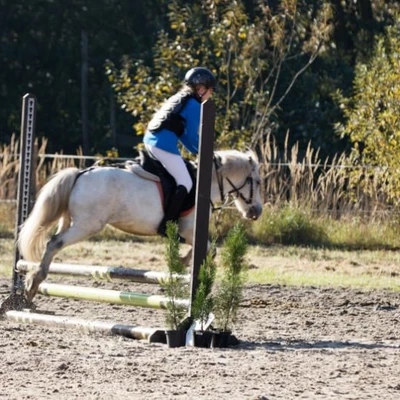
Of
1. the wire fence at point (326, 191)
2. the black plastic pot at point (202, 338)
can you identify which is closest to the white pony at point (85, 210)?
the black plastic pot at point (202, 338)

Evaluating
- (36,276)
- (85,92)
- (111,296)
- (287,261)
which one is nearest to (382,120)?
(287,261)

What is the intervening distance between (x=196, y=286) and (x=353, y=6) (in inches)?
840

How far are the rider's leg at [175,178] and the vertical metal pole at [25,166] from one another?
1.23m

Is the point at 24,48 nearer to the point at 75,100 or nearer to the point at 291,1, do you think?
the point at 75,100

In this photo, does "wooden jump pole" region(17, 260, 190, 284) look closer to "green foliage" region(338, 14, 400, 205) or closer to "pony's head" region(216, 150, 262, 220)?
"pony's head" region(216, 150, 262, 220)

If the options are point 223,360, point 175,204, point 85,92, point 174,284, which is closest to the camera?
point 223,360

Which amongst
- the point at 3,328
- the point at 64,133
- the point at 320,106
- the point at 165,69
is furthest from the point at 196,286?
the point at 64,133

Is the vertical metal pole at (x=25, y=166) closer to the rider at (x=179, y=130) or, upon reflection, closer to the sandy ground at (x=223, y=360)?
the sandy ground at (x=223, y=360)

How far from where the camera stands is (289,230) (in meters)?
19.0

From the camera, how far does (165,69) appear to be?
2045 cm

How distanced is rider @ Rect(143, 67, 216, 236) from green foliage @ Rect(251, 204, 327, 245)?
8.01 metres

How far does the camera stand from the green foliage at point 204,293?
27.3 feet

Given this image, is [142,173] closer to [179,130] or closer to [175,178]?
[175,178]

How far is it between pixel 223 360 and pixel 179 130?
10.8 ft
